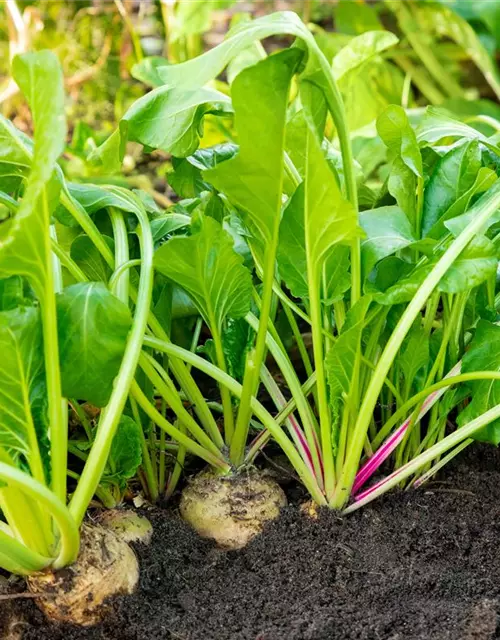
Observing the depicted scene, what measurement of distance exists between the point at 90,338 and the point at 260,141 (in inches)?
9.6

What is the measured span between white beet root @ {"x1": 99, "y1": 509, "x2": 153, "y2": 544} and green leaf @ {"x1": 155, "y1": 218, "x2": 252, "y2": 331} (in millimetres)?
248

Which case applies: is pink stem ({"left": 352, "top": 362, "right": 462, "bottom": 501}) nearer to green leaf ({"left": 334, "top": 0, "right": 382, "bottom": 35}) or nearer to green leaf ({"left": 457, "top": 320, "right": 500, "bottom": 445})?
green leaf ({"left": 457, "top": 320, "right": 500, "bottom": 445})

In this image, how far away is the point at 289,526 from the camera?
86cm

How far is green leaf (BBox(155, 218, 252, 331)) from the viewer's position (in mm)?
752

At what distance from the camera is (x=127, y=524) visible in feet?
2.76

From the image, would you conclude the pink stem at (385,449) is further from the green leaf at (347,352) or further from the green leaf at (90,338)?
the green leaf at (90,338)

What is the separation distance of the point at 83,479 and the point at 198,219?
0.95 feet

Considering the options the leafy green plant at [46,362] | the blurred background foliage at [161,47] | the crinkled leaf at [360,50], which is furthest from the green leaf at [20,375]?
the blurred background foliage at [161,47]

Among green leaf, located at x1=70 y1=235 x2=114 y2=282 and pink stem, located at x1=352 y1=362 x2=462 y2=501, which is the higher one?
green leaf, located at x1=70 y1=235 x2=114 y2=282

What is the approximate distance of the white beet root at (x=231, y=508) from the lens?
87 centimetres

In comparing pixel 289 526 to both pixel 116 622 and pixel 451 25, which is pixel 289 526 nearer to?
pixel 116 622

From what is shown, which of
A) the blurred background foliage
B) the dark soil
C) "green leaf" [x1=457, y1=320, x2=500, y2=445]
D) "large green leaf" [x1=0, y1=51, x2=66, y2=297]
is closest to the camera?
"large green leaf" [x1=0, y1=51, x2=66, y2=297]

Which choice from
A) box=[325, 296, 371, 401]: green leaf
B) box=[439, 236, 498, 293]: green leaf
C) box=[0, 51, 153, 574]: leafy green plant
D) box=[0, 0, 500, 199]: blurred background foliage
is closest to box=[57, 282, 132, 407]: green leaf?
box=[0, 51, 153, 574]: leafy green plant

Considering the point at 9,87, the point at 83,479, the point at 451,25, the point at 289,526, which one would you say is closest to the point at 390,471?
the point at 289,526
